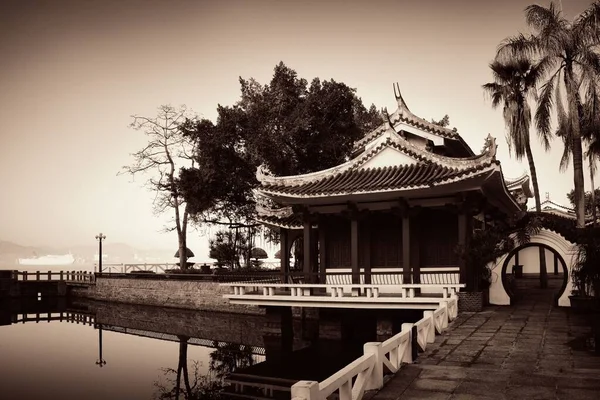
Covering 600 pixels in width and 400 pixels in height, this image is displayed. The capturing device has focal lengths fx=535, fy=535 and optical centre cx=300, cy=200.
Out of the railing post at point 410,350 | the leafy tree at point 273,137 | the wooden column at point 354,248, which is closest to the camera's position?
the railing post at point 410,350

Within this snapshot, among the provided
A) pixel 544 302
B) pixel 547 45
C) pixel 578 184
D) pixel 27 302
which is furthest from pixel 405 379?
pixel 27 302

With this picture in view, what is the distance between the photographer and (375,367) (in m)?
7.60

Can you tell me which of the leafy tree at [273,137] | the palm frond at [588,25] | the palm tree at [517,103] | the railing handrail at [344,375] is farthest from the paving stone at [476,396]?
the leafy tree at [273,137]

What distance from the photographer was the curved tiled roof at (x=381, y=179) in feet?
59.1

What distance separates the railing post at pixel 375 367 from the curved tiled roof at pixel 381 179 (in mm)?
11207

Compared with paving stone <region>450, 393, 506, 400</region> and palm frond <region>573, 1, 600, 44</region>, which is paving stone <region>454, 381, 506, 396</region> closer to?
paving stone <region>450, 393, 506, 400</region>

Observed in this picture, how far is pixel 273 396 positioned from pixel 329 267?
9.39 m

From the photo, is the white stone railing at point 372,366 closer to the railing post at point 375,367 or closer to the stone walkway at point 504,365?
the railing post at point 375,367

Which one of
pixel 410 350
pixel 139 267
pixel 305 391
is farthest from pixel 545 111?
pixel 139 267

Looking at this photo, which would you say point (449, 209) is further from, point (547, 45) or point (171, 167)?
point (171, 167)

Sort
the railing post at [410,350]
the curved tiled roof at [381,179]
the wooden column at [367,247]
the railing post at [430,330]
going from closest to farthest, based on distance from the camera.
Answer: the railing post at [410,350] → the railing post at [430,330] → the curved tiled roof at [381,179] → the wooden column at [367,247]

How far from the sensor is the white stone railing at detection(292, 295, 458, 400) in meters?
5.58

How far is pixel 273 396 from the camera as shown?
43.8ft

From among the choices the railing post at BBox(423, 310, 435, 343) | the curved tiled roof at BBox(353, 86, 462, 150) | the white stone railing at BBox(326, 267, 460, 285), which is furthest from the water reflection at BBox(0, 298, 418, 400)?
the curved tiled roof at BBox(353, 86, 462, 150)
